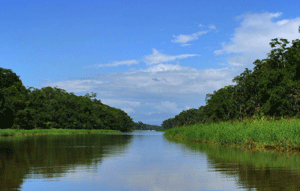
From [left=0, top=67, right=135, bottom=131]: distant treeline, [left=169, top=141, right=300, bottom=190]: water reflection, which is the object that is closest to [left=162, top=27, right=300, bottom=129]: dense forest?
[left=169, top=141, right=300, bottom=190]: water reflection

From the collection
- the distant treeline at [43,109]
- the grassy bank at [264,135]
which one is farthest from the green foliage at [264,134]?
the distant treeline at [43,109]

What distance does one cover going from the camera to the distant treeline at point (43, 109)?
71.2 m

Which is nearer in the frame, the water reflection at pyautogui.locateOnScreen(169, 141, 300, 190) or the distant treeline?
the water reflection at pyautogui.locateOnScreen(169, 141, 300, 190)

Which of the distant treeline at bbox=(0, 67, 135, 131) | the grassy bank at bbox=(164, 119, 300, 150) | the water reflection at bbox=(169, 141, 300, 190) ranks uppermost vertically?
the distant treeline at bbox=(0, 67, 135, 131)

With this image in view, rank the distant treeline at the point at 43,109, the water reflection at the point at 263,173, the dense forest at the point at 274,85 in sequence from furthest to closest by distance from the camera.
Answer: the distant treeline at the point at 43,109 → the dense forest at the point at 274,85 → the water reflection at the point at 263,173

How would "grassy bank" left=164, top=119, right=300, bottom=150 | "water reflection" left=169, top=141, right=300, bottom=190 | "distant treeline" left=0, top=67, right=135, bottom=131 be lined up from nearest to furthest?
"water reflection" left=169, top=141, right=300, bottom=190 < "grassy bank" left=164, top=119, right=300, bottom=150 < "distant treeline" left=0, top=67, right=135, bottom=131

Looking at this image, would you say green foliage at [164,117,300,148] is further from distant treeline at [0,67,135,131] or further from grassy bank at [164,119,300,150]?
distant treeline at [0,67,135,131]

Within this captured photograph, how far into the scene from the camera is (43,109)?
92.9 m

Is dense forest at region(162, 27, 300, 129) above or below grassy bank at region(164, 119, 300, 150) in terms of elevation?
above

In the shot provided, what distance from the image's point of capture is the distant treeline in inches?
2803

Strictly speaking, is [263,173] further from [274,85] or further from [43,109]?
[43,109]

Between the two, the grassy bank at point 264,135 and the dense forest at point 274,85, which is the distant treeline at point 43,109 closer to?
the dense forest at point 274,85

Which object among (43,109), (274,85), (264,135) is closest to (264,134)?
(264,135)

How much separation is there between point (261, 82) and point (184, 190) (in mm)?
34930
